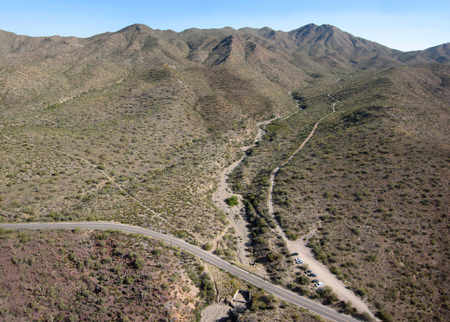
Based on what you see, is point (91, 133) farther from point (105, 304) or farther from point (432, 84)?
point (432, 84)

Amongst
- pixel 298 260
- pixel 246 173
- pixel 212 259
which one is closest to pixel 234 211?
pixel 212 259

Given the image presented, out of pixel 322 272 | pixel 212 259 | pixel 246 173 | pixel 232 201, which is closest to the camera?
pixel 322 272

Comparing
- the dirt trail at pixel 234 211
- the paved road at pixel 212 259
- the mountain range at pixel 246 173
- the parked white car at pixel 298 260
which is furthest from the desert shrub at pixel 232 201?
the parked white car at pixel 298 260

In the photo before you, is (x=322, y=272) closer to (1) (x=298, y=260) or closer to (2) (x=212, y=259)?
(1) (x=298, y=260)

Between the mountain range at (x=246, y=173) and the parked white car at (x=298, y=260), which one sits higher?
the mountain range at (x=246, y=173)

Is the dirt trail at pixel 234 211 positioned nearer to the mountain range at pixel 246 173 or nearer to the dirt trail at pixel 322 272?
the mountain range at pixel 246 173

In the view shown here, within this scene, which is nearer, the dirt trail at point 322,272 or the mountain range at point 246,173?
the dirt trail at point 322,272

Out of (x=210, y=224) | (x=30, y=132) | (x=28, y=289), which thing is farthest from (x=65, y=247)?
(x=30, y=132)

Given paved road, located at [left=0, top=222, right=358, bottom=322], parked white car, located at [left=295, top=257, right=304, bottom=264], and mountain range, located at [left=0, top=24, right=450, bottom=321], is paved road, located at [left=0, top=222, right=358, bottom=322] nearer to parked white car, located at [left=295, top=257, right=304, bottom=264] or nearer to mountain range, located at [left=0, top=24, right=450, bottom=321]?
mountain range, located at [left=0, top=24, right=450, bottom=321]

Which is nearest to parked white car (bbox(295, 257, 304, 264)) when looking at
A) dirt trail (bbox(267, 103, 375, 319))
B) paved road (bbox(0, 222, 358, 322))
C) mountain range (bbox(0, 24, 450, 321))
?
dirt trail (bbox(267, 103, 375, 319))

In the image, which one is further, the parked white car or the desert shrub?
the desert shrub
